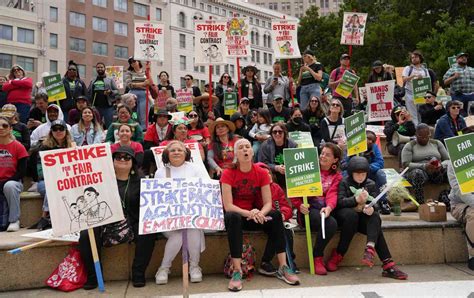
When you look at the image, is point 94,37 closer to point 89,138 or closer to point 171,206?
point 89,138

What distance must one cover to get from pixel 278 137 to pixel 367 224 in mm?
2112

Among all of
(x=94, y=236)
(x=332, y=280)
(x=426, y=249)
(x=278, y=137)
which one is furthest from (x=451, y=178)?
(x=94, y=236)

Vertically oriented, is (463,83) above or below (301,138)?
above

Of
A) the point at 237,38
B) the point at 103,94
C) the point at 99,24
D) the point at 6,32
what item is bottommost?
the point at 103,94

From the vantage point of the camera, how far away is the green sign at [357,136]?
20.1 ft

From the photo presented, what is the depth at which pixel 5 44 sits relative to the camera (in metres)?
44.1

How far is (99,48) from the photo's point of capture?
52.8 metres

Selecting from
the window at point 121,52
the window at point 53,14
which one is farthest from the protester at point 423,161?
the window at point 121,52

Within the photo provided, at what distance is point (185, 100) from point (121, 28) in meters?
49.7

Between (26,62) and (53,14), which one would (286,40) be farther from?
(53,14)

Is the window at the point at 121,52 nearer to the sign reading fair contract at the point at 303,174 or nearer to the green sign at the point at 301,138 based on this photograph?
the green sign at the point at 301,138

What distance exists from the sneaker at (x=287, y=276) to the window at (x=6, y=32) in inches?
1902

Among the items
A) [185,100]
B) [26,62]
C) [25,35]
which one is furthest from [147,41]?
[25,35]

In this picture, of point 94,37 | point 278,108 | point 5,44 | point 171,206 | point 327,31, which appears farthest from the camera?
point 94,37
